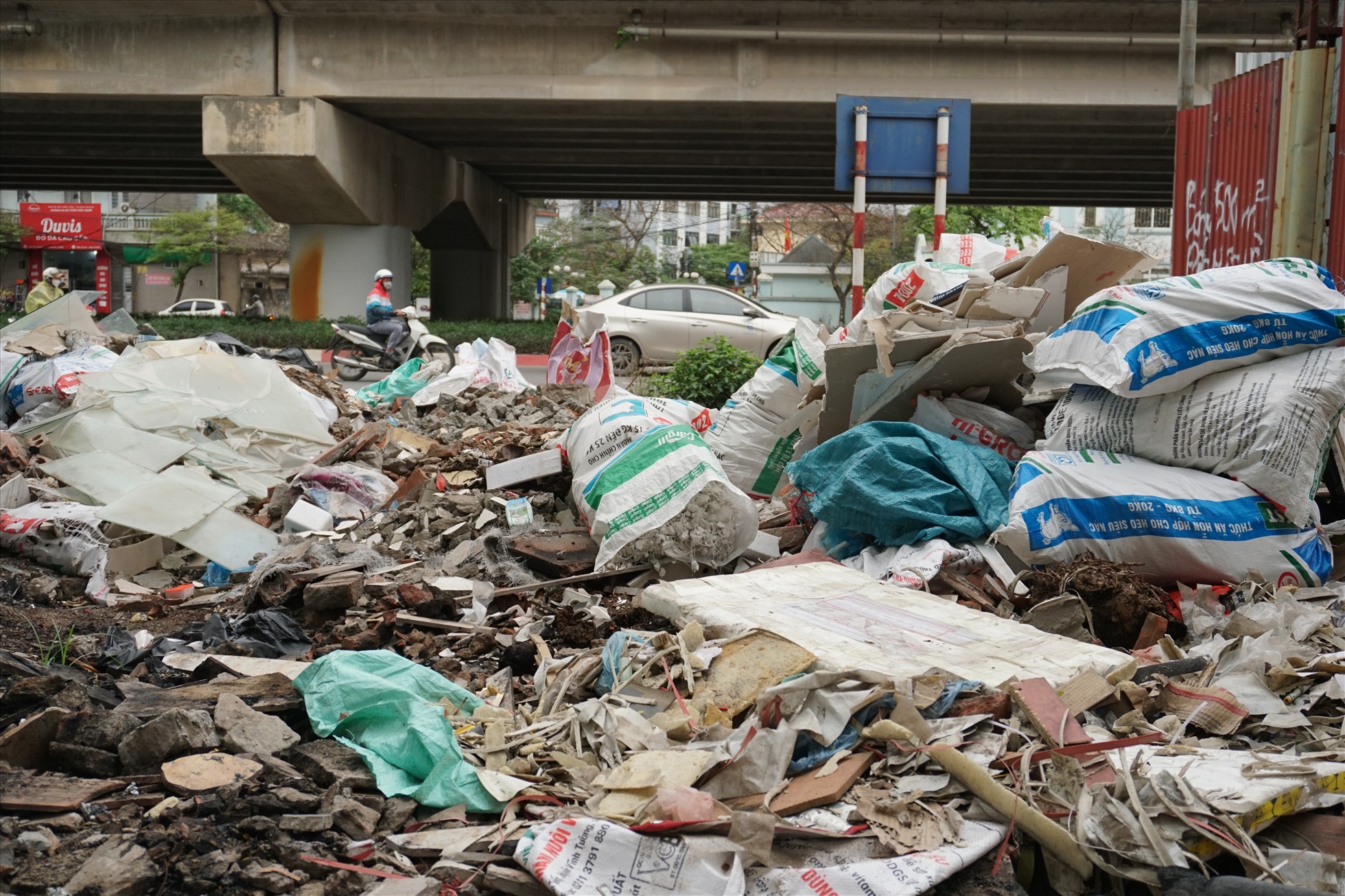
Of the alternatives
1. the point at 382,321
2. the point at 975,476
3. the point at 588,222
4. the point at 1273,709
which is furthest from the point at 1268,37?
the point at 588,222

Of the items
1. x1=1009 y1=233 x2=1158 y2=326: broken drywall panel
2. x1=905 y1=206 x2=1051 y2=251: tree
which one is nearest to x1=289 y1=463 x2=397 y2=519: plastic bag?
x1=1009 y1=233 x2=1158 y2=326: broken drywall panel

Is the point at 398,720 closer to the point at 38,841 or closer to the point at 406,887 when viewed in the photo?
the point at 406,887

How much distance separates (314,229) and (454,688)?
1708 cm

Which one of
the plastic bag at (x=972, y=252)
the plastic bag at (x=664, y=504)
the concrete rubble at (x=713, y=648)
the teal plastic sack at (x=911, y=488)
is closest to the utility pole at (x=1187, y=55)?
the plastic bag at (x=972, y=252)

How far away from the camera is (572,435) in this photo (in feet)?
16.8

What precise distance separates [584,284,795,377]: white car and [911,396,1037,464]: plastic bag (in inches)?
375

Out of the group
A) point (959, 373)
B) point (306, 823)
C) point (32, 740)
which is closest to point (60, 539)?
point (32, 740)

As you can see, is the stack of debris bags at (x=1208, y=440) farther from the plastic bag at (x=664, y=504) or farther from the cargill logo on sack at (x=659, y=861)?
the cargill logo on sack at (x=659, y=861)

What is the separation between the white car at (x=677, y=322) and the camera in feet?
47.3

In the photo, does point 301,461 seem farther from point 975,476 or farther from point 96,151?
point 96,151

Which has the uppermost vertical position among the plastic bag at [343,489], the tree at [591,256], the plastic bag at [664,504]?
the tree at [591,256]

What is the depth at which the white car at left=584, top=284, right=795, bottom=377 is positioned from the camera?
14406mm

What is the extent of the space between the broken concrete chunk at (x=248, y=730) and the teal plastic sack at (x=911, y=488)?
2.17m

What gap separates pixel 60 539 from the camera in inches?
202
